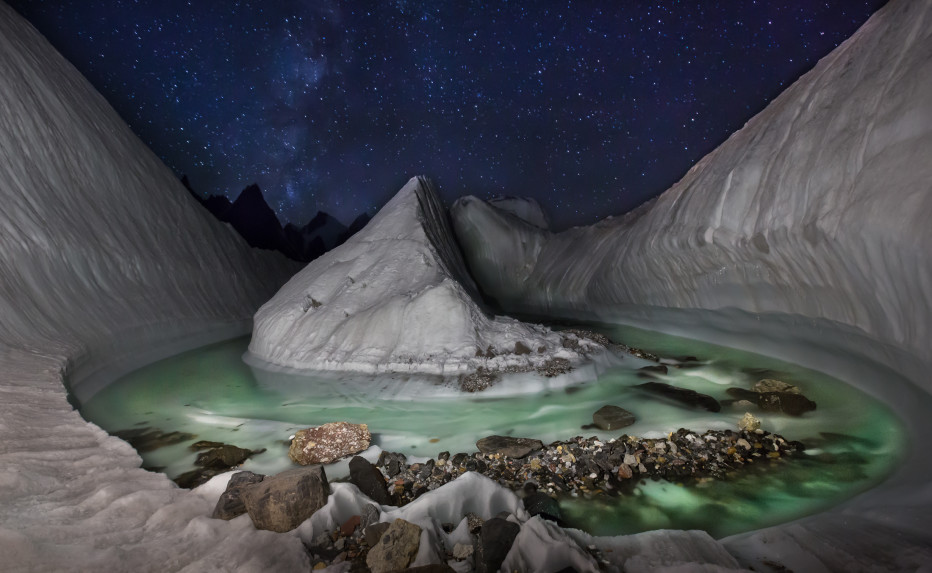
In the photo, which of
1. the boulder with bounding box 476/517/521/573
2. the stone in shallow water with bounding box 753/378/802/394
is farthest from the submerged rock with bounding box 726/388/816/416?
the boulder with bounding box 476/517/521/573

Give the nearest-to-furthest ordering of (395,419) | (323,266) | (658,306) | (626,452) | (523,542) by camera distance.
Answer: (523,542)
(626,452)
(395,419)
(323,266)
(658,306)

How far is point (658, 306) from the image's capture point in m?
13.6

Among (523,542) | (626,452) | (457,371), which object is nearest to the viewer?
(523,542)

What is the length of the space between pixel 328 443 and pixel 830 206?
25.3 ft

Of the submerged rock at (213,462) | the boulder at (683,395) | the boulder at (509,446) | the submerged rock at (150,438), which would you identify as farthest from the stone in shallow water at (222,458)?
the boulder at (683,395)

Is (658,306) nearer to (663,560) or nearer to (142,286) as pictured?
(663,560)

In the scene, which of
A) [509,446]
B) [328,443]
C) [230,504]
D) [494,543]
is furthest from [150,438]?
[494,543]

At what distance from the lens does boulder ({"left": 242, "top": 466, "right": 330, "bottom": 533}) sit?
2.91 metres

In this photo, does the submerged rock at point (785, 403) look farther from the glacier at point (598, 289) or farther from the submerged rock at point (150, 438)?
the submerged rock at point (150, 438)

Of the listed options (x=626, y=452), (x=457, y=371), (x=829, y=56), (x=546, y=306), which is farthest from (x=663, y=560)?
(x=546, y=306)

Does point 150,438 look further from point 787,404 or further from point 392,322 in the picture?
point 787,404

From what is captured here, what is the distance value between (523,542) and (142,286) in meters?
15.2

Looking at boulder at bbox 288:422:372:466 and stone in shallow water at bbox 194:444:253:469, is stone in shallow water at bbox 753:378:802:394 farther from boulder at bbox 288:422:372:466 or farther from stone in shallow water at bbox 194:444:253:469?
stone in shallow water at bbox 194:444:253:469

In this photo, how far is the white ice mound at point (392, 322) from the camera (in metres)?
8.84
